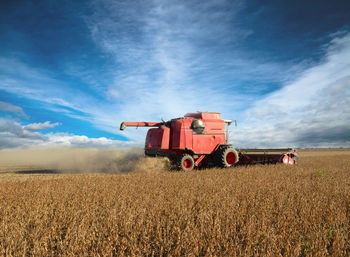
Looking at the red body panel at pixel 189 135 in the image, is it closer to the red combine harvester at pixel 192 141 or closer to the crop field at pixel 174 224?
the red combine harvester at pixel 192 141

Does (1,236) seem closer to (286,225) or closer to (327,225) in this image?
(286,225)

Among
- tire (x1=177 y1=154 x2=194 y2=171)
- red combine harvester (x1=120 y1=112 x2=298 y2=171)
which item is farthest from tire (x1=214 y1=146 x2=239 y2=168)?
tire (x1=177 y1=154 x2=194 y2=171)

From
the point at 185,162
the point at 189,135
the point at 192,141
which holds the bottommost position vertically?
the point at 185,162

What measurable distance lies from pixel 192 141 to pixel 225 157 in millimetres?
1911

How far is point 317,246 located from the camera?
104 inches

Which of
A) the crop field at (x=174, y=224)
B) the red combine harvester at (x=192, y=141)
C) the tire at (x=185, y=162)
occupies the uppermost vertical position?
the red combine harvester at (x=192, y=141)

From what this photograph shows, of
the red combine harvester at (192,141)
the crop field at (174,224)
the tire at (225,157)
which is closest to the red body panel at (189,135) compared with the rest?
the red combine harvester at (192,141)

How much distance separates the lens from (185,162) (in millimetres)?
11023

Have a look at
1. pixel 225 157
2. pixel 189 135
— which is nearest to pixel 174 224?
pixel 189 135

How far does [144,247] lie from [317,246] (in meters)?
1.98

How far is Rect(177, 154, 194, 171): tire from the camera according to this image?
10789mm

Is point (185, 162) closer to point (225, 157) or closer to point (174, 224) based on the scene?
point (225, 157)

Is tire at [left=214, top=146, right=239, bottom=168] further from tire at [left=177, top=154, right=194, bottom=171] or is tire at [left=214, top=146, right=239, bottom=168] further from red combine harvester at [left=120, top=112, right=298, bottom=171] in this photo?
tire at [left=177, top=154, right=194, bottom=171]

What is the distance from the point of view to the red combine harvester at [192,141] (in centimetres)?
1113
